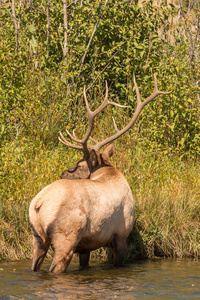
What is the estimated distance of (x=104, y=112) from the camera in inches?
469

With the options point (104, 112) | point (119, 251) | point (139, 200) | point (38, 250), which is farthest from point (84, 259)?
point (104, 112)

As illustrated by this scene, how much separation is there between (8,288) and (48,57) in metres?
7.58

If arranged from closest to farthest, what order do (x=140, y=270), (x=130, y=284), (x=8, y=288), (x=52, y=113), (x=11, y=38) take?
1. (x=8, y=288)
2. (x=130, y=284)
3. (x=140, y=270)
4. (x=52, y=113)
5. (x=11, y=38)

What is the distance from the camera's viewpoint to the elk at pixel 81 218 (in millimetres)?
6289

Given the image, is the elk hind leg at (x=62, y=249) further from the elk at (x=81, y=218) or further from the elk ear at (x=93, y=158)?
the elk ear at (x=93, y=158)

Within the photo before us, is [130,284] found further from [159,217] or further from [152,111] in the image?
[152,111]

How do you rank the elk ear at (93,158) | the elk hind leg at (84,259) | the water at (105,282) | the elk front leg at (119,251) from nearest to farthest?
the water at (105,282) < the elk front leg at (119,251) < the elk hind leg at (84,259) < the elk ear at (93,158)

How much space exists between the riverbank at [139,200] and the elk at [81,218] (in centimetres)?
100

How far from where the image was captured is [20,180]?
355 inches

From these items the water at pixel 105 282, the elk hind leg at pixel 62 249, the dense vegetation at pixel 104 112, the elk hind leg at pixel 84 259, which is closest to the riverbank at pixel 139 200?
the dense vegetation at pixel 104 112

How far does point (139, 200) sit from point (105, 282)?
99.0 inches

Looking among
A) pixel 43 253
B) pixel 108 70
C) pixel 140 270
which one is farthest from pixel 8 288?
pixel 108 70

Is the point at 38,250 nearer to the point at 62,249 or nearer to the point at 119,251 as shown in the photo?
the point at 62,249

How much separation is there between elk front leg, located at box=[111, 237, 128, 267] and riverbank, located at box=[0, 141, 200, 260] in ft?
2.38
